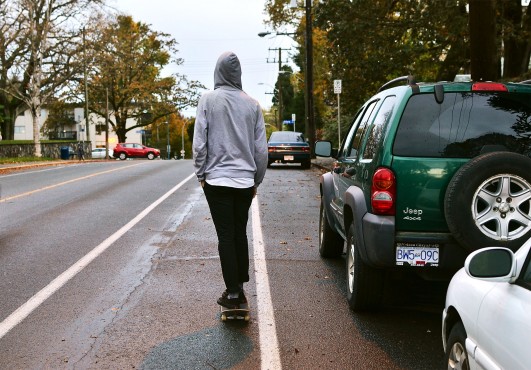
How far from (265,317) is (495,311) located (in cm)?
289

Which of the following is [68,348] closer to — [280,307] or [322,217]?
[280,307]

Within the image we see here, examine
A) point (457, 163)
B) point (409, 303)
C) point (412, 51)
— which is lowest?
point (409, 303)

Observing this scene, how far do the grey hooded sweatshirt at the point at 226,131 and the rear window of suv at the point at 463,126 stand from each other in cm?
118

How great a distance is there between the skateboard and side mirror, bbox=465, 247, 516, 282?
2730 millimetres

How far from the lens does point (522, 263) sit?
2.89 meters

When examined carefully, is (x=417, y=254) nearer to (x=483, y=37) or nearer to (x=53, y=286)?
(x=53, y=286)

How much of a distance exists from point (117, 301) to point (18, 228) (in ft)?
16.2

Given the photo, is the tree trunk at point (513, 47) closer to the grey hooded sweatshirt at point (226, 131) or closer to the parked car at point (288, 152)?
the parked car at point (288, 152)

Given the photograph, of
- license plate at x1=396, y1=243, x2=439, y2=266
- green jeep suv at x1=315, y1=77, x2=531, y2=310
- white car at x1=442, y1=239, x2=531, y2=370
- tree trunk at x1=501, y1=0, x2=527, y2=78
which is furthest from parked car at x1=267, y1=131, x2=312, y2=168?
white car at x1=442, y1=239, x2=531, y2=370

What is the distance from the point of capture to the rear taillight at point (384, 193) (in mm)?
5000

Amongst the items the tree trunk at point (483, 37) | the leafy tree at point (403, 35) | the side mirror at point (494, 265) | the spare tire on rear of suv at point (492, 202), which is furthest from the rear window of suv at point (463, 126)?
the leafy tree at point (403, 35)

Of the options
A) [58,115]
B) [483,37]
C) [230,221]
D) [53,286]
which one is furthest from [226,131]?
[58,115]

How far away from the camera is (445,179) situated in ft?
16.2

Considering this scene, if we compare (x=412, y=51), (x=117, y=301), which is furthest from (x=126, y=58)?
(x=117, y=301)
